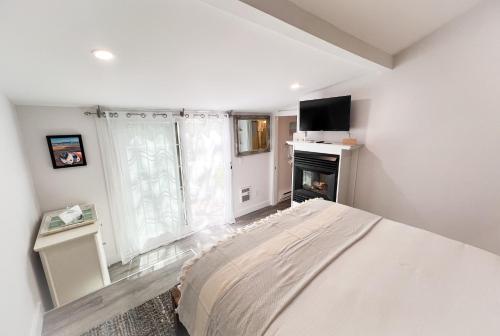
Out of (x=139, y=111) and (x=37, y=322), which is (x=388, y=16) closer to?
(x=139, y=111)

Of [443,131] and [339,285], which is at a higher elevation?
[443,131]

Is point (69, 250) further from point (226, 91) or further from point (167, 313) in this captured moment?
point (226, 91)

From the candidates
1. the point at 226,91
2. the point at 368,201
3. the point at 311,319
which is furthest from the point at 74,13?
the point at 368,201

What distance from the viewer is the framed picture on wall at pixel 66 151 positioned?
2064 mm

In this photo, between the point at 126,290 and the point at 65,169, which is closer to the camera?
the point at 126,290

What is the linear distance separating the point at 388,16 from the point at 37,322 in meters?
3.72

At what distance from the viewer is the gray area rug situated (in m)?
1.57

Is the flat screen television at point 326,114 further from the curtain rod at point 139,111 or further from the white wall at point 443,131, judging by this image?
the curtain rod at point 139,111

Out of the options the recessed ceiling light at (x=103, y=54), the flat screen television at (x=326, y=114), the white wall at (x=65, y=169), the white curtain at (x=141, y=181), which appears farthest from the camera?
the flat screen television at (x=326, y=114)

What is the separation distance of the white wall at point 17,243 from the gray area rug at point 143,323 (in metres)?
0.50

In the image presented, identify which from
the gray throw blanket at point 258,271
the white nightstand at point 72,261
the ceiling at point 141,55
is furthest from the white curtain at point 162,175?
the gray throw blanket at point 258,271

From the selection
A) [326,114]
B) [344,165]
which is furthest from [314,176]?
[326,114]

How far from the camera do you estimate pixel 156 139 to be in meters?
2.67

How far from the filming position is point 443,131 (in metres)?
2.00
